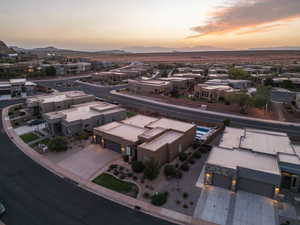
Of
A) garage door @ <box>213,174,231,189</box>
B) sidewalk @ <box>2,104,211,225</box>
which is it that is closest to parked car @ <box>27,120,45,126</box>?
sidewalk @ <box>2,104,211,225</box>

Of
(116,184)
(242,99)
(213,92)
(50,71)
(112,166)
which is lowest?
(116,184)

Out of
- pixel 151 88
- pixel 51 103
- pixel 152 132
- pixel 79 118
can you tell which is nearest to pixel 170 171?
pixel 152 132

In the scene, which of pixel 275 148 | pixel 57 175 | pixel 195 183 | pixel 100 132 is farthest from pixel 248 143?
pixel 57 175

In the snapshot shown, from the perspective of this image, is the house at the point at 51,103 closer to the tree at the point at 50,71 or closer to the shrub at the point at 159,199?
the shrub at the point at 159,199

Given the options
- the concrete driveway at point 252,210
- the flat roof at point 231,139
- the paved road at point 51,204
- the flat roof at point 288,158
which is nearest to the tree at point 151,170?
the paved road at point 51,204

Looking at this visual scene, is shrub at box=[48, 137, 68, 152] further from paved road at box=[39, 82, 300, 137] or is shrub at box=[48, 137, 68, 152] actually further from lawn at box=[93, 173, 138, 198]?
paved road at box=[39, 82, 300, 137]

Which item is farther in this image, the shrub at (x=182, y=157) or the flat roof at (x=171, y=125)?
the flat roof at (x=171, y=125)

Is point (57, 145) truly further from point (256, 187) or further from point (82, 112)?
point (256, 187)
